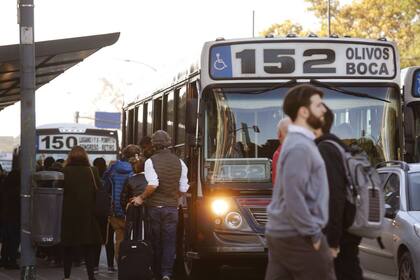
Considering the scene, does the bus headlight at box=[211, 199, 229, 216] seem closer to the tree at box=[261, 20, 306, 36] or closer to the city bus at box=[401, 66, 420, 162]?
the city bus at box=[401, 66, 420, 162]

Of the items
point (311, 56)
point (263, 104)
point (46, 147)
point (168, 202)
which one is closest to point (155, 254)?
point (168, 202)

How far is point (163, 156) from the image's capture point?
12.8 m

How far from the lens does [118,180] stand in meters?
14.4

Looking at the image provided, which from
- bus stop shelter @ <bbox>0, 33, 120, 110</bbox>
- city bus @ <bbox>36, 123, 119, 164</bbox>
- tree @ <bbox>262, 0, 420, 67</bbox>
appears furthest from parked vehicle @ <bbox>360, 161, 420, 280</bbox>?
tree @ <bbox>262, 0, 420, 67</bbox>

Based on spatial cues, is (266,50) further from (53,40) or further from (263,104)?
(53,40)

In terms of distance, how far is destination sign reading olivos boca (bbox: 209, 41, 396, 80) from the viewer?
42.4 ft

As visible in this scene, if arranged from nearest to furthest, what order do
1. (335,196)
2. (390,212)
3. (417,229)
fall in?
(335,196)
(417,229)
(390,212)

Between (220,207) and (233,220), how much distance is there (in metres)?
0.21

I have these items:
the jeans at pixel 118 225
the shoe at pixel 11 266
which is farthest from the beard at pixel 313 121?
the shoe at pixel 11 266

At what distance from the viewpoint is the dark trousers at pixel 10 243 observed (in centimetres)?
1680

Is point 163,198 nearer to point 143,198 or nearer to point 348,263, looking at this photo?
point 143,198

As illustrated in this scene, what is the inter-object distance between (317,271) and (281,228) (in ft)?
1.04

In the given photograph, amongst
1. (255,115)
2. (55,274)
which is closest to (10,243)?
(55,274)

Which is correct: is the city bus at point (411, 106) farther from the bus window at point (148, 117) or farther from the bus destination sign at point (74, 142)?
the bus destination sign at point (74, 142)
